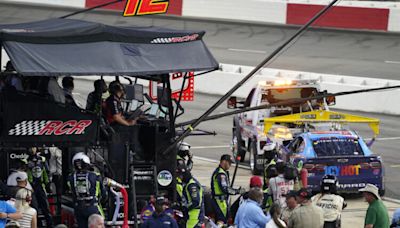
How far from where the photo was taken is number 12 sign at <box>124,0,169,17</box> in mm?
19383

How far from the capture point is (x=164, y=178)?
1584 cm

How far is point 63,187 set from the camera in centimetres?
1642

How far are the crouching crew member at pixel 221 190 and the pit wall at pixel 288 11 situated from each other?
82.1 feet

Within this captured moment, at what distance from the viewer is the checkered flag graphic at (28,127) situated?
48.0 ft

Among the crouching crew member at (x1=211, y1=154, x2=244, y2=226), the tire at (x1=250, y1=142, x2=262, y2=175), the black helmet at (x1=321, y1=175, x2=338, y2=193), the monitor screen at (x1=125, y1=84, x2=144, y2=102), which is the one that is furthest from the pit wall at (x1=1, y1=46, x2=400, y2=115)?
the black helmet at (x1=321, y1=175, x2=338, y2=193)

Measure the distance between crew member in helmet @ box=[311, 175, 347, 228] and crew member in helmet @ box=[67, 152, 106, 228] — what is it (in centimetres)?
283

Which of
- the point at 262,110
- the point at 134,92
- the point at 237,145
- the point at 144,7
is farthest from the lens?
the point at 237,145

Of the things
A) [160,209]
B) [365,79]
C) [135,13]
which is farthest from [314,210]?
[365,79]

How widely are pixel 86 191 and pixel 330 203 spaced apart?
3.17 metres

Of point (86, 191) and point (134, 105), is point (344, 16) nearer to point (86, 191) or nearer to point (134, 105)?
point (134, 105)

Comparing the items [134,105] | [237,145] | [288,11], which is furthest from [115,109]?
[288,11]

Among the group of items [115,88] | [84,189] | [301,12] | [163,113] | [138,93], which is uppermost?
[115,88]

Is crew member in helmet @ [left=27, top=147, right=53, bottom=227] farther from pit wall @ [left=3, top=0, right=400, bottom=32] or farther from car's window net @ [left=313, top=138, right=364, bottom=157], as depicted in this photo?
pit wall @ [left=3, top=0, right=400, bottom=32]

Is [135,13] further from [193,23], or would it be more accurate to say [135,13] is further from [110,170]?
[193,23]
